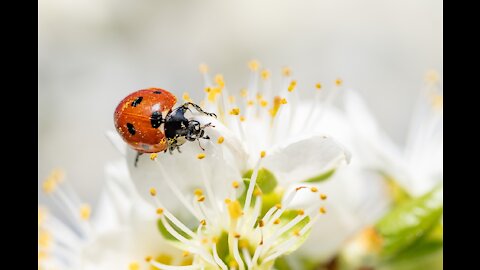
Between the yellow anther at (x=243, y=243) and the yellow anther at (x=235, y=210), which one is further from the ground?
the yellow anther at (x=235, y=210)

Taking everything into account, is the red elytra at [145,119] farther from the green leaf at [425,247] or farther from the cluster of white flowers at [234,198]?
the green leaf at [425,247]

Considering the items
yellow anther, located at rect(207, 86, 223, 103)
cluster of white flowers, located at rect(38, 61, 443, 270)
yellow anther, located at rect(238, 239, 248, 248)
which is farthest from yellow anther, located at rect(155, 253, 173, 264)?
yellow anther, located at rect(207, 86, 223, 103)

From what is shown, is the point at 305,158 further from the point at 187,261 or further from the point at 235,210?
the point at 187,261

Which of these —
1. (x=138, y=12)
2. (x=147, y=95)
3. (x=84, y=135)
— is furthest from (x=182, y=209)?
(x=138, y=12)

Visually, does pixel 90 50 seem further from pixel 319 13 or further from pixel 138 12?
pixel 319 13

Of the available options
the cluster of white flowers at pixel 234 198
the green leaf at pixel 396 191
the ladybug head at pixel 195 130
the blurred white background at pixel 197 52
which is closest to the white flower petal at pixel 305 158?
the cluster of white flowers at pixel 234 198
